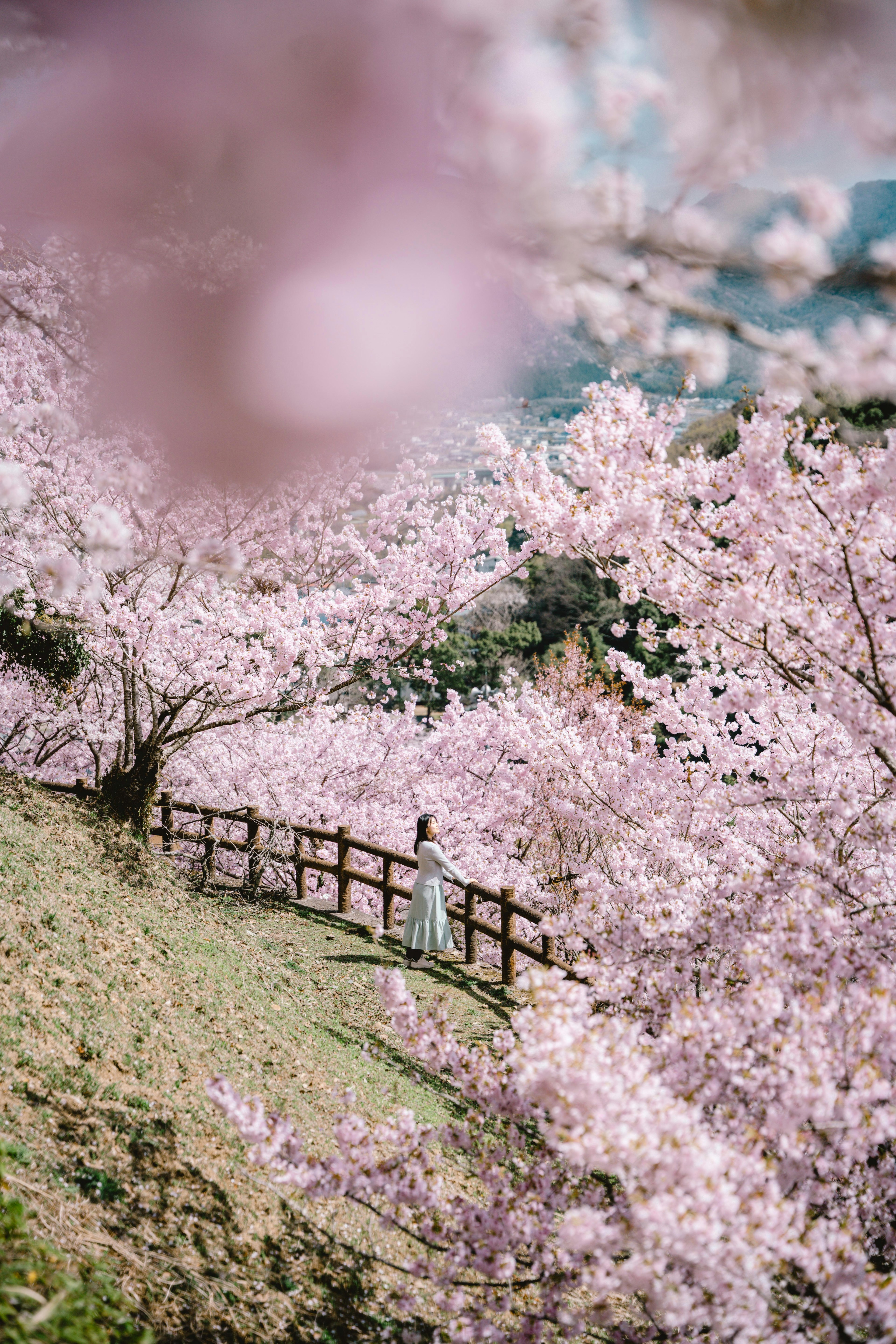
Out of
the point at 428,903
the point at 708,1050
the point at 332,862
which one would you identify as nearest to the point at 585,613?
the point at 332,862

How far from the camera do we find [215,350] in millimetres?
1939

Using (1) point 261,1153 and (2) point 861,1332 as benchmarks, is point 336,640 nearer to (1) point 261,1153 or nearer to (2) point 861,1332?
(1) point 261,1153

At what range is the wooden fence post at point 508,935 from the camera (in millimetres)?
7359

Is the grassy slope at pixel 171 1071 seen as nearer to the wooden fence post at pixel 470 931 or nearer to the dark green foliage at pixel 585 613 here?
the wooden fence post at pixel 470 931

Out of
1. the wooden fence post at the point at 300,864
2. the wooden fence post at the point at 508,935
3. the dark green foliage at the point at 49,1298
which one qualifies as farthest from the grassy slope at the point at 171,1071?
the wooden fence post at the point at 300,864

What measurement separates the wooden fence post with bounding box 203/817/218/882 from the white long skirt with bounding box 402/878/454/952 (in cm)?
276

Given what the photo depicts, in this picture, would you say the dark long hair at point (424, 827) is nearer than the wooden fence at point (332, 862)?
Yes

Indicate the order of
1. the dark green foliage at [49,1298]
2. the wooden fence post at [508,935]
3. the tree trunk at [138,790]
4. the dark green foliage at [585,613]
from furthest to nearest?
the dark green foliage at [585,613]
the tree trunk at [138,790]
the wooden fence post at [508,935]
the dark green foliage at [49,1298]

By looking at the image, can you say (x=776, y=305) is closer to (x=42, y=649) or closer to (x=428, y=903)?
(x=428, y=903)

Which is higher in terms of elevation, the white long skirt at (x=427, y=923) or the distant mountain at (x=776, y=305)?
the distant mountain at (x=776, y=305)

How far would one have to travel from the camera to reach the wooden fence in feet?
Result: 24.5

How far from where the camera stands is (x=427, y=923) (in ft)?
24.5

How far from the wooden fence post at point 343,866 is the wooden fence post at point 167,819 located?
82.7 inches

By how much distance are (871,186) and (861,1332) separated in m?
3.45
